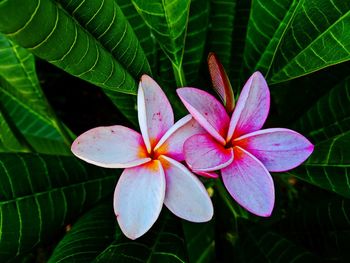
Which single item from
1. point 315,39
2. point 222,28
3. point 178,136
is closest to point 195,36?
point 222,28

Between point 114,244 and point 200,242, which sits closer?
point 114,244

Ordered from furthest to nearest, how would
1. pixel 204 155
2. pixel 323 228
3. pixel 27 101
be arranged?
pixel 27 101 < pixel 323 228 < pixel 204 155

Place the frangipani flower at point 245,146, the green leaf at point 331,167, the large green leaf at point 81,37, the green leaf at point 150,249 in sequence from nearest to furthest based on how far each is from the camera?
the large green leaf at point 81,37, the frangipani flower at point 245,146, the green leaf at point 150,249, the green leaf at point 331,167

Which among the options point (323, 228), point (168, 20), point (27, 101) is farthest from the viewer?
point (27, 101)

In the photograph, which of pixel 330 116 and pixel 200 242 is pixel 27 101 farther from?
pixel 330 116

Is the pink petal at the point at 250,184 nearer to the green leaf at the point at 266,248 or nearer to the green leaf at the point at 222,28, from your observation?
the green leaf at the point at 266,248

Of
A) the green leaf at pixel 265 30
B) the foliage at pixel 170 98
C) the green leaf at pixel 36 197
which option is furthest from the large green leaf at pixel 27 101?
the green leaf at pixel 265 30

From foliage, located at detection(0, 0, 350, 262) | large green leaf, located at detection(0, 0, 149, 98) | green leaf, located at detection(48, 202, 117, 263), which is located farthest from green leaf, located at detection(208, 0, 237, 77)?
green leaf, located at detection(48, 202, 117, 263)

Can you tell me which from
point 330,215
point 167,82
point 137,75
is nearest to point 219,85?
point 137,75
